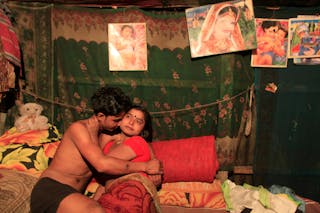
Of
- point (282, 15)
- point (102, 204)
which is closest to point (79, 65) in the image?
point (102, 204)

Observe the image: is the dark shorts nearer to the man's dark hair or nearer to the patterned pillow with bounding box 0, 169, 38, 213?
the patterned pillow with bounding box 0, 169, 38, 213

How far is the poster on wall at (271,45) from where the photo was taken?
322cm

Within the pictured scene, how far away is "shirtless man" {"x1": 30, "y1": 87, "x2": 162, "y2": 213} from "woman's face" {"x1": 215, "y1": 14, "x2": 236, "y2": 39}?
1215 mm

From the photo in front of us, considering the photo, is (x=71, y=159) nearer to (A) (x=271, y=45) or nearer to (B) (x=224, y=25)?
(B) (x=224, y=25)

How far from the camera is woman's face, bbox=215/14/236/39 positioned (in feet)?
10.4

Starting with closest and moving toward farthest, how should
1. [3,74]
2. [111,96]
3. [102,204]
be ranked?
1. [102,204]
2. [111,96]
3. [3,74]

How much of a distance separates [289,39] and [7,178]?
298 cm

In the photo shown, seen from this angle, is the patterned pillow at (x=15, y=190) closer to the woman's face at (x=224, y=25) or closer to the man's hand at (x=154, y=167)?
the man's hand at (x=154, y=167)

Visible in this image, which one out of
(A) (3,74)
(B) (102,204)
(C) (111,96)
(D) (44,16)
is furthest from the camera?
(D) (44,16)

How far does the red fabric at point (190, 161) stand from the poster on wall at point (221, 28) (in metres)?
0.94

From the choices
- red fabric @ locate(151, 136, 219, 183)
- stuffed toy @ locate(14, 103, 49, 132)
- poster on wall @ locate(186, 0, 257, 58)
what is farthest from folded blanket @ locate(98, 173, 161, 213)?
poster on wall @ locate(186, 0, 257, 58)

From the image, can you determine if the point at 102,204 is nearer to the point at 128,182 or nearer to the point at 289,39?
the point at 128,182

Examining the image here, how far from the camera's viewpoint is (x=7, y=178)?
9.09 feet

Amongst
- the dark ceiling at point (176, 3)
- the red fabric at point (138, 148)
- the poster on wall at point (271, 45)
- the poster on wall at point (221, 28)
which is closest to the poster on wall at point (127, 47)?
the dark ceiling at point (176, 3)
